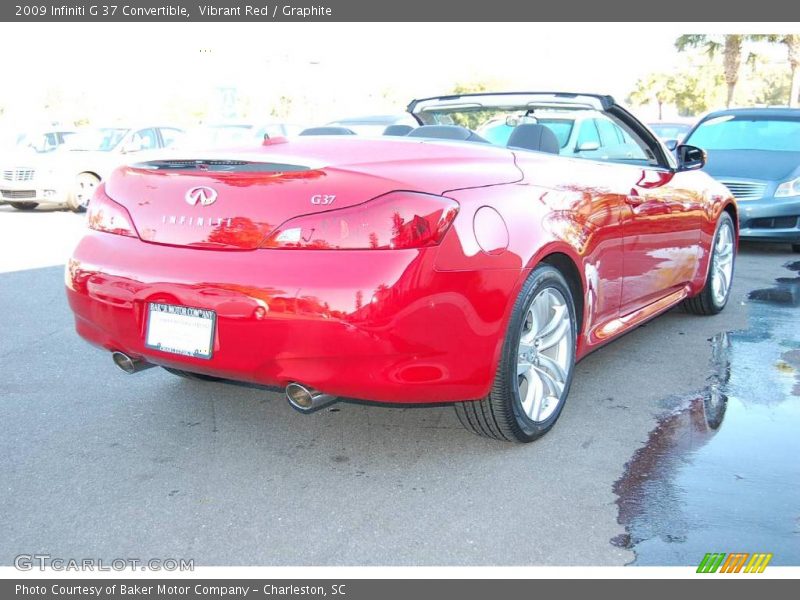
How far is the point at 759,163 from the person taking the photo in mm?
9164

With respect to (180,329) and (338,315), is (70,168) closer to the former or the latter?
(180,329)

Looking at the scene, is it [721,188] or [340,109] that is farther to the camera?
[340,109]

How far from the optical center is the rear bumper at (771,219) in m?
8.59

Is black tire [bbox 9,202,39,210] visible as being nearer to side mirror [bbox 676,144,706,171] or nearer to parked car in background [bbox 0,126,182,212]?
parked car in background [bbox 0,126,182,212]

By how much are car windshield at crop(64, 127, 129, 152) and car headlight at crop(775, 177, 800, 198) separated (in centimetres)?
1097

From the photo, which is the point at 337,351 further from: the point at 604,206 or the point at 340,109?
the point at 340,109

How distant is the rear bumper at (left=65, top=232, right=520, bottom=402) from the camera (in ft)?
8.95

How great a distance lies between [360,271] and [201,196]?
720mm

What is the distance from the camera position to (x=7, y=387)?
4.20 metres

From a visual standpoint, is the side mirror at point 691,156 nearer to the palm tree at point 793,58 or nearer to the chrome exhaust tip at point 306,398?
the chrome exhaust tip at point 306,398

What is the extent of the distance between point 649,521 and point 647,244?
1897 mm

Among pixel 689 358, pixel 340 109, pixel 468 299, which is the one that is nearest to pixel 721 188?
pixel 689 358

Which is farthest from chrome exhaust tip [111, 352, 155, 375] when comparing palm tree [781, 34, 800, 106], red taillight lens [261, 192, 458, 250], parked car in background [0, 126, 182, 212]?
palm tree [781, 34, 800, 106]
